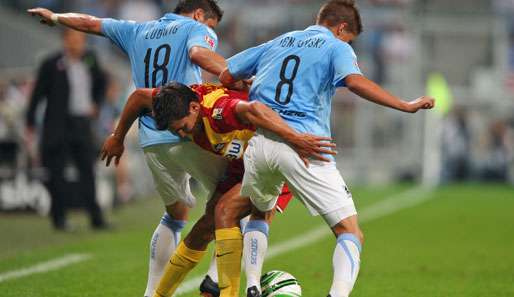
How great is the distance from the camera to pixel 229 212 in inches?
286

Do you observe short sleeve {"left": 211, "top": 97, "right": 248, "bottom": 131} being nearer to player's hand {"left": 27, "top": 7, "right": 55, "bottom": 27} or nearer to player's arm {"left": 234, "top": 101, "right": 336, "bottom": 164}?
player's arm {"left": 234, "top": 101, "right": 336, "bottom": 164}

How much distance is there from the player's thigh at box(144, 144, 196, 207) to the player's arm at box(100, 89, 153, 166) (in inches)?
10.2

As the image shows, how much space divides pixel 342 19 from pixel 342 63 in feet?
1.58

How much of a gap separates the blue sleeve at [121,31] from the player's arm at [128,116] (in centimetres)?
71

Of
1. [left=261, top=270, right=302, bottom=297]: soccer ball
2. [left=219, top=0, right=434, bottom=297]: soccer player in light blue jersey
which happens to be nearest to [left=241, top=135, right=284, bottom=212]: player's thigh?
[left=219, top=0, right=434, bottom=297]: soccer player in light blue jersey

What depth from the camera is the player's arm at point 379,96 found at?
6625 millimetres

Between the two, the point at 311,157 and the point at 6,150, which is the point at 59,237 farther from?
the point at 311,157

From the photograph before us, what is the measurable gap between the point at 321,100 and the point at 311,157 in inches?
15.5

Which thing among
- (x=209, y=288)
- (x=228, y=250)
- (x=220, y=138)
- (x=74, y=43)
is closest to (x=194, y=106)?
(x=220, y=138)

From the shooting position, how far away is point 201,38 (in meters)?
7.46

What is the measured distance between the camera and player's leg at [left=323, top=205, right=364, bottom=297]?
21.9ft

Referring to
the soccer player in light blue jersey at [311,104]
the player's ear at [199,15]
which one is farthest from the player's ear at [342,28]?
the player's ear at [199,15]

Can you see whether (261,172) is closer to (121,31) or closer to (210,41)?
(210,41)

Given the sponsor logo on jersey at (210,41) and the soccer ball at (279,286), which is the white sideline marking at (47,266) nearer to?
the soccer ball at (279,286)
